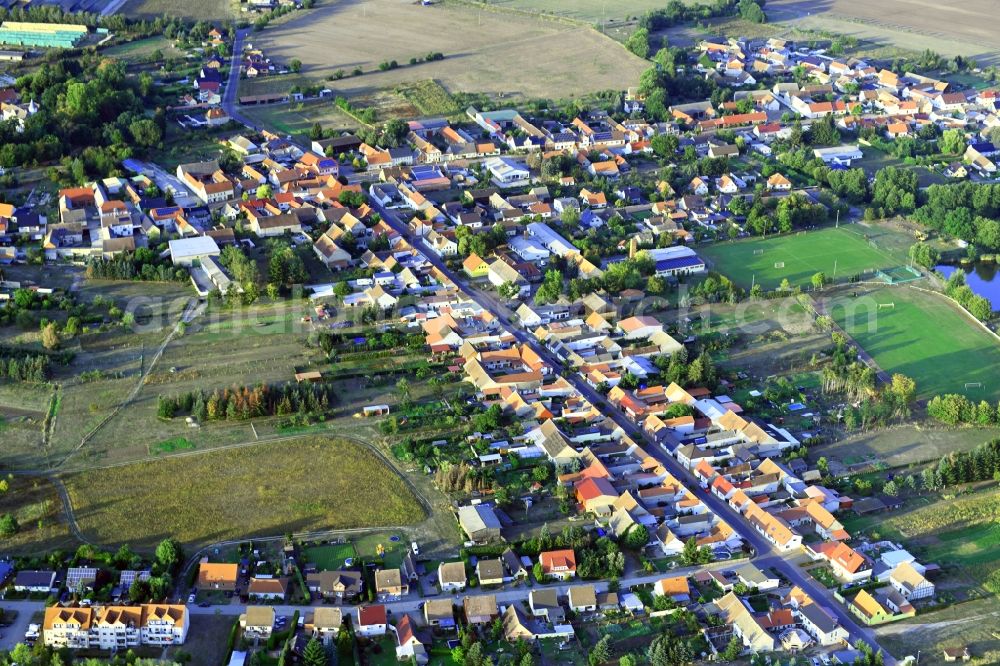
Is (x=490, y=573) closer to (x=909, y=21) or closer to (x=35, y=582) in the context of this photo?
(x=35, y=582)

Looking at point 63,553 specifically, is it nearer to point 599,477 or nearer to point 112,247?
point 599,477

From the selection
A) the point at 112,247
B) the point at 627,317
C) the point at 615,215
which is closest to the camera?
the point at 627,317

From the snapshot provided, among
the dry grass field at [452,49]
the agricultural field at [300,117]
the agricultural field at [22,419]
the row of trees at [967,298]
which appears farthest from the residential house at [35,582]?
the dry grass field at [452,49]

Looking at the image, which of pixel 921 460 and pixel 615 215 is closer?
pixel 921 460

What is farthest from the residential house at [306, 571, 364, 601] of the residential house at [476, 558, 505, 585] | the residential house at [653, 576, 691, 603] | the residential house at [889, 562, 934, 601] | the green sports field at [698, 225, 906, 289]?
the green sports field at [698, 225, 906, 289]

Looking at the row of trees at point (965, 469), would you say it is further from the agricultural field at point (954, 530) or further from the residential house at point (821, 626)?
the residential house at point (821, 626)

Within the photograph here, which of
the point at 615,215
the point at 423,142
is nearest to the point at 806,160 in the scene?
the point at 615,215
